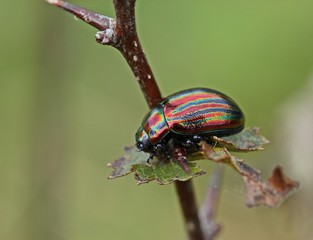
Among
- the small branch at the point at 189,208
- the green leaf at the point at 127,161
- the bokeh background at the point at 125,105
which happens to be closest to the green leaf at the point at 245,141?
the small branch at the point at 189,208

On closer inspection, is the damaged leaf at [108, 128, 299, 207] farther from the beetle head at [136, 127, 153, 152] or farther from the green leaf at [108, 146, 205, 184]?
the beetle head at [136, 127, 153, 152]

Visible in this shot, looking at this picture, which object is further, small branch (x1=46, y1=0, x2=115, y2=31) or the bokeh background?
the bokeh background

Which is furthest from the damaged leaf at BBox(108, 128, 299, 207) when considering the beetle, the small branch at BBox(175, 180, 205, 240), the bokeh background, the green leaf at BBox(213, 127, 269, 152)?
the bokeh background

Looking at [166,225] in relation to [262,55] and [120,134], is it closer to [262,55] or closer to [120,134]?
[120,134]

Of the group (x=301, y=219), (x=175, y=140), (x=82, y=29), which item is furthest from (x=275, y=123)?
(x=82, y=29)

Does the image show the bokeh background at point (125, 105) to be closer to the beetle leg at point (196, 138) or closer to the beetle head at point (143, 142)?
the beetle head at point (143, 142)

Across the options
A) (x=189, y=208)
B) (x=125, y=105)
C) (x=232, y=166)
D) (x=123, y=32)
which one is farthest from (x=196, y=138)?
(x=125, y=105)
